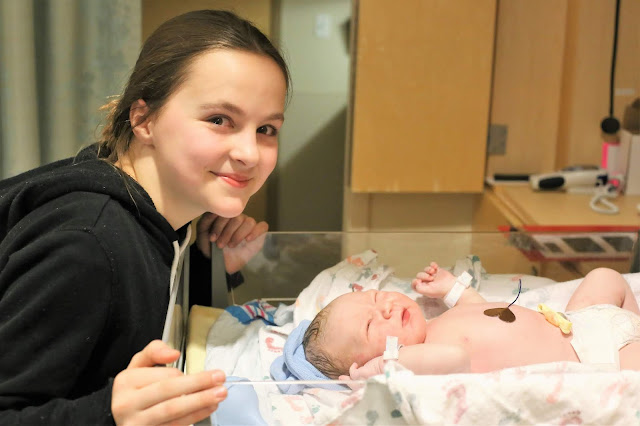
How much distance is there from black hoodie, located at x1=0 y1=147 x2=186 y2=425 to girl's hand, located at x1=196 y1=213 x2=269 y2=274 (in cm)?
27

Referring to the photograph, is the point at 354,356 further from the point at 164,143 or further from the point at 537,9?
the point at 537,9

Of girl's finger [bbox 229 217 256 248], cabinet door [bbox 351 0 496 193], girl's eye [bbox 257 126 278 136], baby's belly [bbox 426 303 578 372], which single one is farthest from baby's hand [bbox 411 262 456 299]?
cabinet door [bbox 351 0 496 193]

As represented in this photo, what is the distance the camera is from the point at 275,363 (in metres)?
1.25

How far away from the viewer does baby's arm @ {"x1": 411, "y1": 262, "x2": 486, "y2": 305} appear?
1420mm

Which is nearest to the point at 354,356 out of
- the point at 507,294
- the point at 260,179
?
the point at 260,179

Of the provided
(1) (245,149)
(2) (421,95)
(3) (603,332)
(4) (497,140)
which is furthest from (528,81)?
A: (1) (245,149)

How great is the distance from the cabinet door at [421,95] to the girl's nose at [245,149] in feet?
2.92

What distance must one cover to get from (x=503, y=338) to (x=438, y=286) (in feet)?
0.73

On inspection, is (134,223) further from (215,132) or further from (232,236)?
(232,236)

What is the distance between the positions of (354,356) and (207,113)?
456 mm

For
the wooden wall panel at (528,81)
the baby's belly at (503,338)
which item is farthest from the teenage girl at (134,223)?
the wooden wall panel at (528,81)

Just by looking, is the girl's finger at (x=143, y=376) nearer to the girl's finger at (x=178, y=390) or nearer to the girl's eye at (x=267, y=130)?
the girl's finger at (x=178, y=390)

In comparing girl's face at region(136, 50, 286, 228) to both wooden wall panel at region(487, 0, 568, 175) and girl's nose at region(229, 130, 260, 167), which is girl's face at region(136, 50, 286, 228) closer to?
girl's nose at region(229, 130, 260, 167)

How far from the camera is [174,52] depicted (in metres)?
1.12
